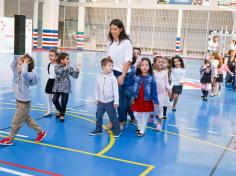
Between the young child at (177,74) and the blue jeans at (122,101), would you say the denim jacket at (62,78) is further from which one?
the young child at (177,74)

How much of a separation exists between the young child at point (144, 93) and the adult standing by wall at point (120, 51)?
0.22 metres

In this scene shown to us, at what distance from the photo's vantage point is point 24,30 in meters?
20.1

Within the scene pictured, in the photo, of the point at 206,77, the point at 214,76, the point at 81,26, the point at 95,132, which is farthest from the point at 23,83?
the point at 81,26

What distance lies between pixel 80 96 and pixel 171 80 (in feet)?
7.82

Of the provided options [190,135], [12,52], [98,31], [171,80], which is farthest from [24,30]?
[190,135]

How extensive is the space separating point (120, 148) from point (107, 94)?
845 millimetres

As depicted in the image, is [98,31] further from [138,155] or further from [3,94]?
[138,155]

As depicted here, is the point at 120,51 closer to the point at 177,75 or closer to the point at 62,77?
the point at 62,77

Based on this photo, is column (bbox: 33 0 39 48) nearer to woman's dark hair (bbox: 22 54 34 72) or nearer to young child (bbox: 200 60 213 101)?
young child (bbox: 200 60 213 101)

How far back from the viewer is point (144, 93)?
209 inches

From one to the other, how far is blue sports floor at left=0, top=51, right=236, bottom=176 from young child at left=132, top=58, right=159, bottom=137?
355 mm

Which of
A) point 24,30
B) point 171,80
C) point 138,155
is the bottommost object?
point 138,155

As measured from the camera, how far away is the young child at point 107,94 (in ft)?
16.6

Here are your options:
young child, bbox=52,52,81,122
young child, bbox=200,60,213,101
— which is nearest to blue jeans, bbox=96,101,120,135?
young child, bbox=52,52,81,122
